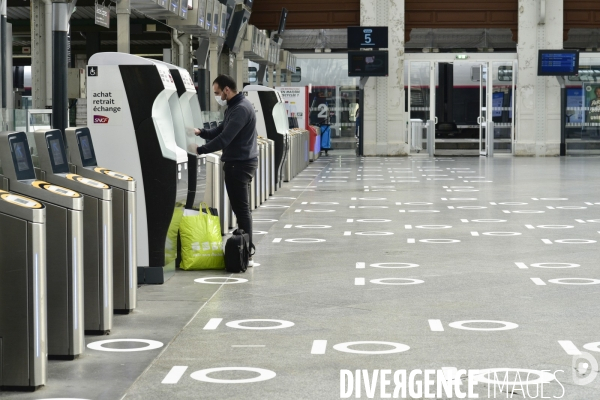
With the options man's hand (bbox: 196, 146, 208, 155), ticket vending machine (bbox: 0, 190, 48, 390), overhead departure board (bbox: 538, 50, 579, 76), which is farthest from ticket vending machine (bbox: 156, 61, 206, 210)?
overhead departure board (bbox: 538, 50, 579, 76)

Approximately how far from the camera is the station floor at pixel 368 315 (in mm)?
4242

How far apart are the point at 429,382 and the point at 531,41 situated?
83.9ft

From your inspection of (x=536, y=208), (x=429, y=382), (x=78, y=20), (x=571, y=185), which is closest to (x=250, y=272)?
(x=429, y=382)

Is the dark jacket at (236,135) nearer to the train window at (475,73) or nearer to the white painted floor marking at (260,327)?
the white painted floor marking at (260,327)

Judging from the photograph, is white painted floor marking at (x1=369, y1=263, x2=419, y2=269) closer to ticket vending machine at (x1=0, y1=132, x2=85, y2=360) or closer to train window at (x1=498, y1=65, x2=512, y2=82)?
ticket vending machine at (x1=0, y1=132, x2=85, y2=360)

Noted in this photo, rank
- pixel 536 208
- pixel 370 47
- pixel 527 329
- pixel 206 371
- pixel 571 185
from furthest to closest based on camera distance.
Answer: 1. pixel 370 47
2. pixel 571 185
3. pixel 536 208
4. pixel 527 329
5. pixel 206 371

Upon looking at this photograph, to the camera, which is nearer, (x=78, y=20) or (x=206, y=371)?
(x=206, y=371)

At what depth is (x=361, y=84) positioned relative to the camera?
28.1 m

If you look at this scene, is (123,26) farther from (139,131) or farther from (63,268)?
(63,268)

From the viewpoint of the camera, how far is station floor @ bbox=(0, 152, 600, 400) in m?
4.24

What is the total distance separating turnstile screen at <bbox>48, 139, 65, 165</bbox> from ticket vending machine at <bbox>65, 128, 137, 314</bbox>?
571 mm

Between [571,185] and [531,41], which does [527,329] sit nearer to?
[571,185]

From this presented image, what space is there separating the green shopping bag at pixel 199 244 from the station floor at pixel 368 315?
0.78 feet

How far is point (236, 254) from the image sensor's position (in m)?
7.44
